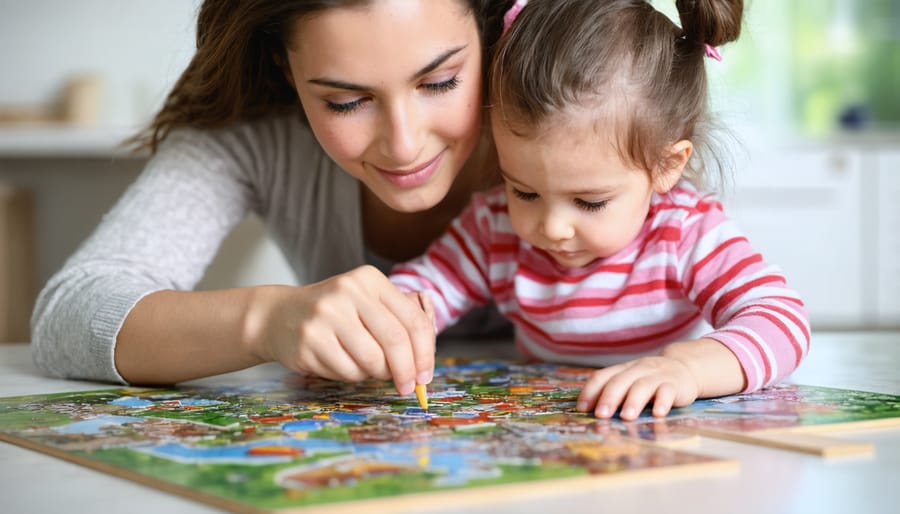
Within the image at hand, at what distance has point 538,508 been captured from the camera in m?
0.54

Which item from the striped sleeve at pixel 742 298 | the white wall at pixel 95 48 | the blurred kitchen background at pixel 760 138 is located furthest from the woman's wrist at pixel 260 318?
the white wall at pixel 95 48

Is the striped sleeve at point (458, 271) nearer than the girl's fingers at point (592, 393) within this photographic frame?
No

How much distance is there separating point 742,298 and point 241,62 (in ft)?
2.18

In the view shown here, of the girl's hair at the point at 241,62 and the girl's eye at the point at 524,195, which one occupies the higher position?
the girl's hair at the point at 241,62

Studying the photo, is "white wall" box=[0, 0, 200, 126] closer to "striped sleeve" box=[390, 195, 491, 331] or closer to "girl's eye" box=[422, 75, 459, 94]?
"striped sleeve" box=[390, 195, 491, 331]

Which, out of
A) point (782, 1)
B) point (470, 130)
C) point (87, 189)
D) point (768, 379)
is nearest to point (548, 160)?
point (470, 130)

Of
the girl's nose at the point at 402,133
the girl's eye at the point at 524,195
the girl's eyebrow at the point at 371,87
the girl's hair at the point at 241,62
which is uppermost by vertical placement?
the girl's hair at the point at 241,62

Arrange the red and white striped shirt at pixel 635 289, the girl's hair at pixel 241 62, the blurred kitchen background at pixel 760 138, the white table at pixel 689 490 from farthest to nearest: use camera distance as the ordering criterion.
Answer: the blurred kitchen background at pixel 760 138, the girl's hair at pixel 241 62, the red and white striped shirt at pixel 635 289, the white table at pixel 689 490

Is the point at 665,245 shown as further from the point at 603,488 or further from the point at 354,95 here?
the point at 603,488

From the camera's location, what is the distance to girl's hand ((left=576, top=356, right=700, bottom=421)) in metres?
0.84

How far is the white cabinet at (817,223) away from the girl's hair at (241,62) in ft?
9.40

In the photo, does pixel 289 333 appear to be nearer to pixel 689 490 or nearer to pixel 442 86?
pixel 442 86

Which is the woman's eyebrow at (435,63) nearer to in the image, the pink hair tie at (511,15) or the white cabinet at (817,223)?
the pink hair tie at (511,15)

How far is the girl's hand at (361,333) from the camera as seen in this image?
0.91 meters
